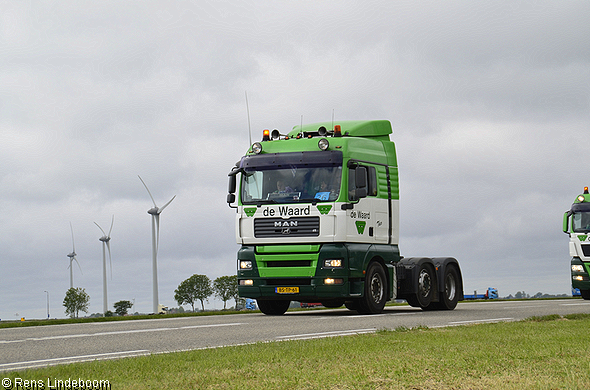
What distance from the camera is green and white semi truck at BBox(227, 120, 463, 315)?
53.6 ft

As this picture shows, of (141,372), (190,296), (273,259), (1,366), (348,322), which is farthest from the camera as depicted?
(190,296)

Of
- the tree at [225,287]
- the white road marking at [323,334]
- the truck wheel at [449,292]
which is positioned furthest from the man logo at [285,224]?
the tree at [225,287]

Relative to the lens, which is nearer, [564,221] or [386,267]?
[386,267]

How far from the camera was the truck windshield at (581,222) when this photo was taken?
27.6 m

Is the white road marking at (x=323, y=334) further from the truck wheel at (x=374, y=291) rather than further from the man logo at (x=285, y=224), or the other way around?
the truck wheel at (x=374, y=291)

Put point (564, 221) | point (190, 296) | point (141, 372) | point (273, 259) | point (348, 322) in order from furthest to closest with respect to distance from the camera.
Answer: point (190, 296)
point (564, 221)
point (273, 259)
point (348, 322)
point (141, 372)

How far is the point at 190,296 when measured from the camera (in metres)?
97.5

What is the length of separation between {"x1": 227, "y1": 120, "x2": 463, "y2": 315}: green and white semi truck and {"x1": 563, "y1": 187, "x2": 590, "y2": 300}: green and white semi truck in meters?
12.8

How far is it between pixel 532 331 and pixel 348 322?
13.1 ft

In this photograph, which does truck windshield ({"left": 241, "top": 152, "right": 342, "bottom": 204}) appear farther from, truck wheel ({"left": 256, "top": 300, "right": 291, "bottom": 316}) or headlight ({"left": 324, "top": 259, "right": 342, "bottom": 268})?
truck wheel ({"left": 256, "top": 300, "right": 291, "bottom": 316})

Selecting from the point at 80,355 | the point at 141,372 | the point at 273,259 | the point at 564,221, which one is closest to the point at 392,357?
the point at 141,372

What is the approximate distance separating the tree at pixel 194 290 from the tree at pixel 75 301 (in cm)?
2126

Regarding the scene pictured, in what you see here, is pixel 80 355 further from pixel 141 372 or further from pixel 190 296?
pixel 190 296
